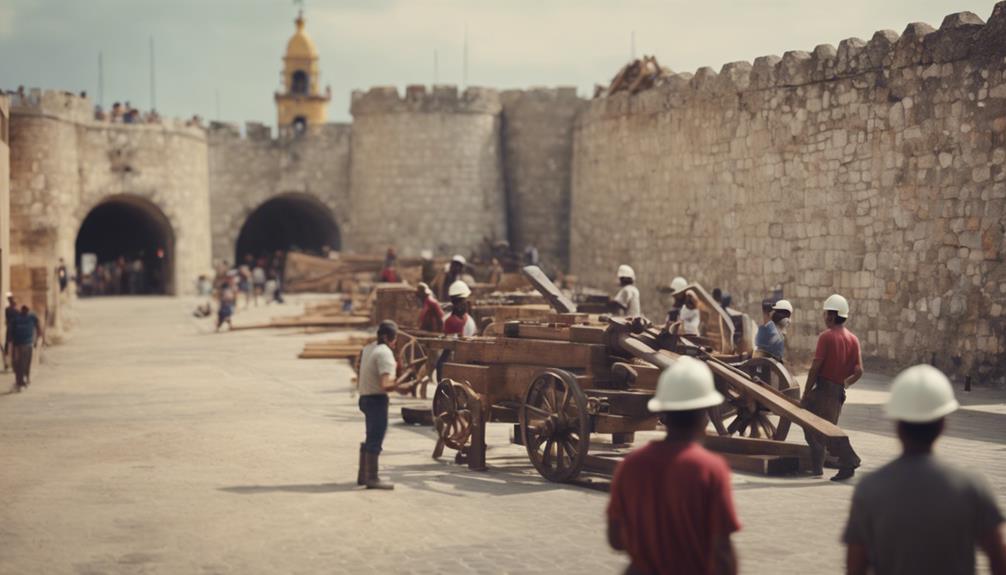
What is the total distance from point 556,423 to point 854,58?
10.1 meters

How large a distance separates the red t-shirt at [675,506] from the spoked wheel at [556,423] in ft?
16.2

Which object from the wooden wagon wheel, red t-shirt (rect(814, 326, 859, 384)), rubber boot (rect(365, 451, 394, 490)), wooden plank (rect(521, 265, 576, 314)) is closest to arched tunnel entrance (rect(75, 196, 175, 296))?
wooden plank (rect(521, 265, 576, 314))

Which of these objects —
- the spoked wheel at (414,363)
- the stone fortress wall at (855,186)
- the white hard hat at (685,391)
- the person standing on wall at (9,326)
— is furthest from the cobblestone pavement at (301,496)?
the white hard hat at (685,391)

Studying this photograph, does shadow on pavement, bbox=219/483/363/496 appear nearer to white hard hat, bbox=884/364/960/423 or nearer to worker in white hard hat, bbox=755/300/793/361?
worker in white hard hat, bbox=755/300/793/361

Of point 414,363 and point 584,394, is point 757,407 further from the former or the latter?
point 414,363

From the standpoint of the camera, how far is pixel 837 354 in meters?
10.1

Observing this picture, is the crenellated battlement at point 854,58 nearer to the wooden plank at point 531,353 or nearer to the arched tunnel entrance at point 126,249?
the wooden plank at point 531,353

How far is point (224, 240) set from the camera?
1604 inches

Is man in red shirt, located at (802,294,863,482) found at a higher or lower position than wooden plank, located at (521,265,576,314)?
lower

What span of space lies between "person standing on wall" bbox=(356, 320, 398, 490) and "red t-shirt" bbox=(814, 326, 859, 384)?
3.09 meters

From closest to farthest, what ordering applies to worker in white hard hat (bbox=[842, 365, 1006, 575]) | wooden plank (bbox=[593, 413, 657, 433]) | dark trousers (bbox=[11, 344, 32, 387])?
1. worker in white hard hat (bbox=[842, 365, 1006, 575])
2. wooden plank (bbox=[593, 413, 657, 433])
3. dark trousers (bbox=[11, 344, 32, 387])

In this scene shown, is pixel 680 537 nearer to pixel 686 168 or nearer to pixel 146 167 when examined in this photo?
pixel 686 168

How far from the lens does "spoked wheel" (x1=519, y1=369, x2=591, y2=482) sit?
973 cm

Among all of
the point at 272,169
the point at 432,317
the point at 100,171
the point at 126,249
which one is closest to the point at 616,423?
the point at 432,317
